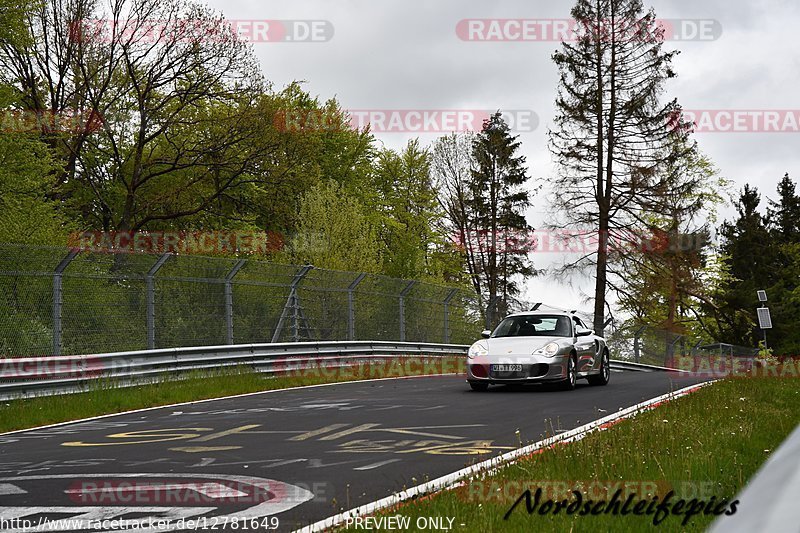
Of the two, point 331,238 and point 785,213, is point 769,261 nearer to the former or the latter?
point 785,213

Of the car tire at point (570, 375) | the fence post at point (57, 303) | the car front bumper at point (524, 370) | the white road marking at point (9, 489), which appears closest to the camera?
the white road marking at point (9, 489)

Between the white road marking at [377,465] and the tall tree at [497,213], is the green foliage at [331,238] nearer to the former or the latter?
the tall tree at [497,213]

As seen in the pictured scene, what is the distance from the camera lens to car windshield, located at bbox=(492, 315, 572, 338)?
661 inches

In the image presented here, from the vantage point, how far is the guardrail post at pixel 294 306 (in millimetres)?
20922

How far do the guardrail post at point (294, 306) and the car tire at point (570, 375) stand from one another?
712cm

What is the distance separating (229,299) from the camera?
63.2 ft

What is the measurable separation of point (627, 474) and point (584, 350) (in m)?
11.0

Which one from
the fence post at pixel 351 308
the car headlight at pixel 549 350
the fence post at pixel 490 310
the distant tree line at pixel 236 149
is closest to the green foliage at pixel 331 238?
the distant tree line at pixel 236 149

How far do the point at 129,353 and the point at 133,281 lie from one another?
4.98 ft

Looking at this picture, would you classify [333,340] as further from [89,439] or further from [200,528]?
[200,528]

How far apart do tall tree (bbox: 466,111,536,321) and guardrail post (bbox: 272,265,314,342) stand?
33.1 metres

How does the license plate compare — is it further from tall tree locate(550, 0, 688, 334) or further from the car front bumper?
tall tree locate(550, 0, 688, 334)

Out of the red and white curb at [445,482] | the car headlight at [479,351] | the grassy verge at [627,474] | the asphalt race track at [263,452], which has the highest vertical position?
the car headlight at [479,351]

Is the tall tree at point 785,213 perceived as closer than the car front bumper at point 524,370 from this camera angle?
No
